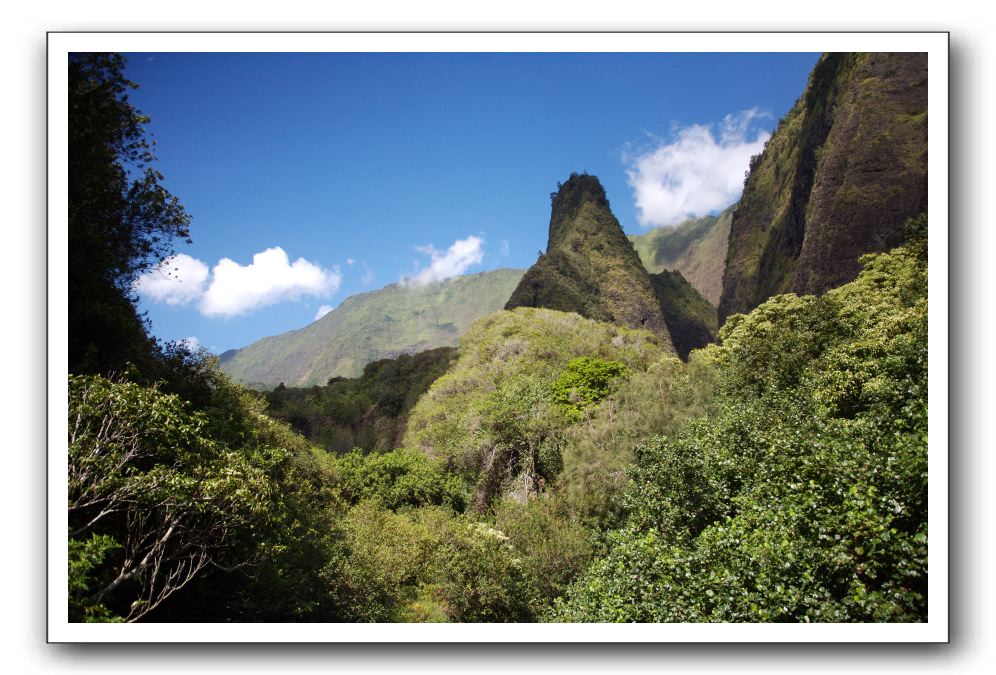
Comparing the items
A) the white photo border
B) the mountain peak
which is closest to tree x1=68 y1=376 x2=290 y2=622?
the white photo border

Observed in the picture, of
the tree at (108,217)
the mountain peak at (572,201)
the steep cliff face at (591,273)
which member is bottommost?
the tree at (108,217)

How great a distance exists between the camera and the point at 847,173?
26.9 m

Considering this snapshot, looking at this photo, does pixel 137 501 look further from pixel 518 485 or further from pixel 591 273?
pixel 591 273

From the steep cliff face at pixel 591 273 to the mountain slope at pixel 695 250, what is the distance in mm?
29492

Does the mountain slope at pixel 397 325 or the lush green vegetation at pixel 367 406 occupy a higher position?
the mountain slope at pixel 397 325

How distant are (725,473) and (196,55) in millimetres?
10269

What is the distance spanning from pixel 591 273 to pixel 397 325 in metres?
70.4

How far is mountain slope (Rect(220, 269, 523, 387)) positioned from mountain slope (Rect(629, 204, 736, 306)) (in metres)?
34.4

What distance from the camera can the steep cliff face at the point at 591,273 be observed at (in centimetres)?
5809

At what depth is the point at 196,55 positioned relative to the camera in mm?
7125
